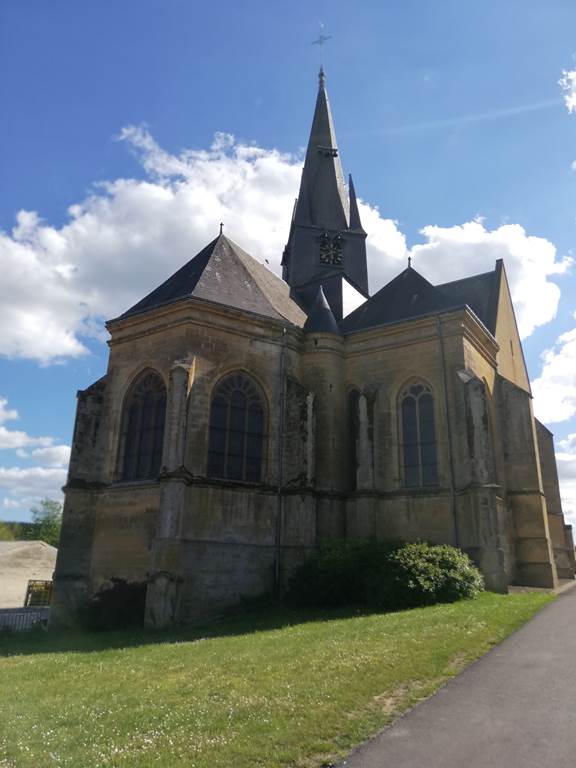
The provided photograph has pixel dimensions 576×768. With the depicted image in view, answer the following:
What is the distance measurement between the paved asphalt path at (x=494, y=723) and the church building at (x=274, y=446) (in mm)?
8349

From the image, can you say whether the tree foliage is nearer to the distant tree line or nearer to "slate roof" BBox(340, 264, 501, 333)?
the distant tree line

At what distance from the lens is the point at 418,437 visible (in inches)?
721

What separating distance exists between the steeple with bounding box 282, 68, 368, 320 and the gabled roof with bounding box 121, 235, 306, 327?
11.0ft

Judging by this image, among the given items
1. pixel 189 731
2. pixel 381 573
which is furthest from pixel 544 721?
pixel 381 573

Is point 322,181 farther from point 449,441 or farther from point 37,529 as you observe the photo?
point 37,529

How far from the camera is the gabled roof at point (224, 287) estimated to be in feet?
62.5

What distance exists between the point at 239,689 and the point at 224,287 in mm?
14330

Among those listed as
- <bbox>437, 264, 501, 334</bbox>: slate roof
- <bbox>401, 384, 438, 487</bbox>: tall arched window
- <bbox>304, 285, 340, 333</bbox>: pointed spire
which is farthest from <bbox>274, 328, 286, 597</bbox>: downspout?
<bbox>437, 264, 501, 334</bbox>: slate roof

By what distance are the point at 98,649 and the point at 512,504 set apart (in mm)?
13684

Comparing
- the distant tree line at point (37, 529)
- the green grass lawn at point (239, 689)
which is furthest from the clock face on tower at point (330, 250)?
the distant tree line at point (37, 529)

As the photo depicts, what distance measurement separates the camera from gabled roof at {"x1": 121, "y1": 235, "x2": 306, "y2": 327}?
62.5 feet

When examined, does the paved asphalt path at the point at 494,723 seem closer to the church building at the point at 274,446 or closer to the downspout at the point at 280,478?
the church building at the point at 274,446

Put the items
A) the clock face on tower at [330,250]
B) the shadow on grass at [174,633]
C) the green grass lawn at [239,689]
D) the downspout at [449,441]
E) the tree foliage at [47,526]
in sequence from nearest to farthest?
the green grass lawn at [239,689], the shadow on grass at [174,633], the downspout at [449,441], the clock face on tower at [330,250], the tree foliage at [47,526]

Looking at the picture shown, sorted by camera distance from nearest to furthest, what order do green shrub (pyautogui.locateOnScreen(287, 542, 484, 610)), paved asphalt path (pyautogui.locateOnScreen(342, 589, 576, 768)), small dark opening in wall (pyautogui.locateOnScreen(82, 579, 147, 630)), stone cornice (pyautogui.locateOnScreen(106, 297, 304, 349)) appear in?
paved asphalt path (pyautogui.locateOnScreen(342, 589, 576, 768)) < green shrub (pyautogui.locateOnScreen(287, 542, 484, 610)) < small dark opening in wall (pyautogui.locateOnScreen(82, 579, 147, 630)) < stone cornice (pyautogui.locateOnScreen(106, 297, 304, 349))
